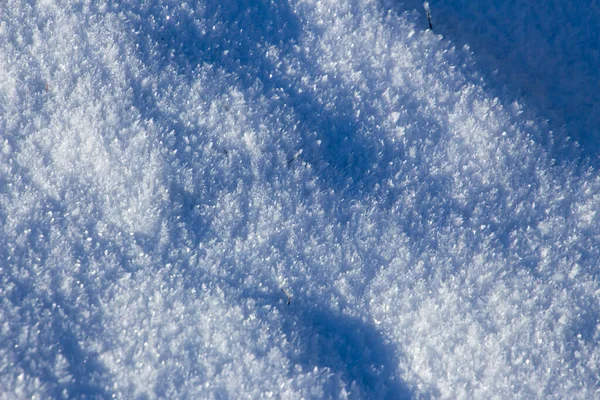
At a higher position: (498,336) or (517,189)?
(517,189)

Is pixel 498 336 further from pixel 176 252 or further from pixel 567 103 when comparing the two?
pixel 176 252

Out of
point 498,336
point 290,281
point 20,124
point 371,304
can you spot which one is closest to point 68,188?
point 20,124

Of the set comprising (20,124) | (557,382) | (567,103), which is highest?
(567,103)

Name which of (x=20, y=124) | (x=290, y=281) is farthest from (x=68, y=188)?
(x=290, y=281)

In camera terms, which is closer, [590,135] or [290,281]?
[290,281]

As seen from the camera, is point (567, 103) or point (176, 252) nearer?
point (176, 252)

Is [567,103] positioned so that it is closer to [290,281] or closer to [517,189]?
[517,189]
